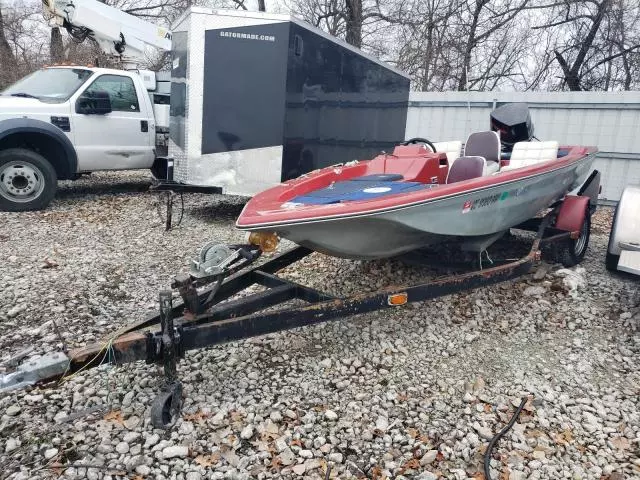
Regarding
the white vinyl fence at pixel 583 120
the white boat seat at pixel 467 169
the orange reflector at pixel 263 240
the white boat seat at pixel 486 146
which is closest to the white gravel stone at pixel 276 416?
the orange reflector at pixel 263 240

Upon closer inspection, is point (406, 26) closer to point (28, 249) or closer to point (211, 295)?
point (28, 249)

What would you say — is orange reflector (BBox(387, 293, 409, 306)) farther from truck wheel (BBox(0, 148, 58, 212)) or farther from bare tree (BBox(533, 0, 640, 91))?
bare tree (BBox(533, 0, 640, 91))

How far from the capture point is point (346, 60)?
6344 mm

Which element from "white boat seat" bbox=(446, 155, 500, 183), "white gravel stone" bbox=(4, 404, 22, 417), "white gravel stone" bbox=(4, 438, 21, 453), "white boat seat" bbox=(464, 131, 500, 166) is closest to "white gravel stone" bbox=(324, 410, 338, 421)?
"white gravel stone" bbox=(4, 438, 21, 453)

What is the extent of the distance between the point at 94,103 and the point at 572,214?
6104 millimetres

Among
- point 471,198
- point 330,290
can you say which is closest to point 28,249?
point 330,290

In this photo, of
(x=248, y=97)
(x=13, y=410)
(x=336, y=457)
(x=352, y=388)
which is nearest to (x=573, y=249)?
(x=352, y=388)

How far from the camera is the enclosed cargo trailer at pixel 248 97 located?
543 centimetres

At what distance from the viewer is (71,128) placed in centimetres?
655

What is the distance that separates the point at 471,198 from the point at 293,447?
1932mm

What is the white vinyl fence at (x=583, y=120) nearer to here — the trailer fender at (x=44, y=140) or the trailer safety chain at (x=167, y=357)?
the trailer fender at (x=44, y=140)

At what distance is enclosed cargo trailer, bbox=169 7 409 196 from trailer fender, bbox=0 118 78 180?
61.9 inches

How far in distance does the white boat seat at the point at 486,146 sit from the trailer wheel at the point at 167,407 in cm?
363

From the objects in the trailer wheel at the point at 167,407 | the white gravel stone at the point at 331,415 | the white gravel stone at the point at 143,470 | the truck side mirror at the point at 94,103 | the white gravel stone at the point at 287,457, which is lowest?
the white gravel stone at the point at 143,470
